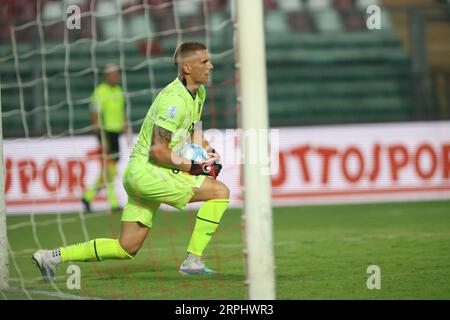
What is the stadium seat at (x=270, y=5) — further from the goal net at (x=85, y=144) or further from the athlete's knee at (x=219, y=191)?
the athlete's knee at (x=219, y=191)

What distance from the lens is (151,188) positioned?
7.66 meters

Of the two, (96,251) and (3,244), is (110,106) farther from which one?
(96,251)

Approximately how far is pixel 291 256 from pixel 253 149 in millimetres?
3818

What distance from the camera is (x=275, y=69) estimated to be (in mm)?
17938

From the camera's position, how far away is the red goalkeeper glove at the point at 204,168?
7.79 meters

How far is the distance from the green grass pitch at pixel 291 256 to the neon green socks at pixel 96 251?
0.24 metres

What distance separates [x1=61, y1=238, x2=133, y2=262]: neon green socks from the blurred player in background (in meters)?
6.35

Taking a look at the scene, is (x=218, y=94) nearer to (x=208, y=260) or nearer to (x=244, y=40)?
(x=208, y=260)

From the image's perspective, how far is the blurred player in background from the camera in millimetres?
14406

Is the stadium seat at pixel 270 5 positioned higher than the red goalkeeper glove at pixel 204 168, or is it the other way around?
the stadium seat at pixel 270 5

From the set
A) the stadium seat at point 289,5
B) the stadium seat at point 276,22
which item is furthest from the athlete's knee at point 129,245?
the stadium seat at point 289,5
